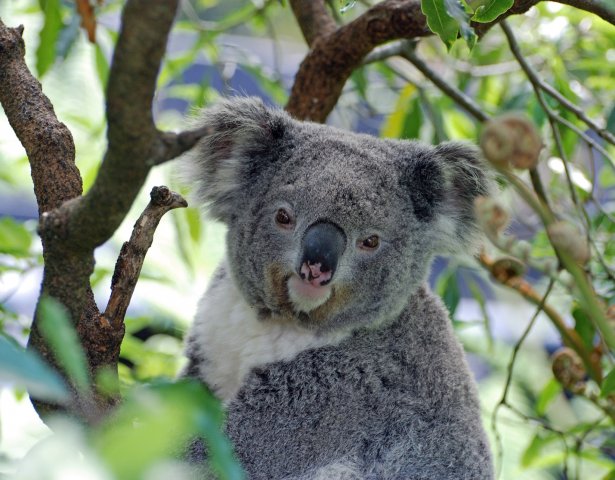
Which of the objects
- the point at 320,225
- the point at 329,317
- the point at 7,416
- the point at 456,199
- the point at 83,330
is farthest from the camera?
the point at 7,416

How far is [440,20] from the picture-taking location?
5.37ft

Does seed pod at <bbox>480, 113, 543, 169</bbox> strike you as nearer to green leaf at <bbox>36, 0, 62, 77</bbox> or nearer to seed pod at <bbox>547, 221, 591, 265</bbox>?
seed pod at <bbox>547, 221, 591, 265</bbox>

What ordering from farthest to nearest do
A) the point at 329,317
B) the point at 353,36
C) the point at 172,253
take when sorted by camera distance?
the point at 172,253
the point at 353,36
the point at 329,317

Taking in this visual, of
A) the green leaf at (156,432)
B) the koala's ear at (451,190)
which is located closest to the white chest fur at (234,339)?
the koala's ear at (451,190)

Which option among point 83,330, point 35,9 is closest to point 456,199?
point 83,330

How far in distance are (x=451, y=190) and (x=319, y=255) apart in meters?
0.60

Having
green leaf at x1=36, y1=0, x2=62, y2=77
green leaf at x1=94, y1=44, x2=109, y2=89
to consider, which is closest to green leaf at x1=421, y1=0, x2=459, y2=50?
green leaf at x1=36, y1=0, x2=62, y2=77

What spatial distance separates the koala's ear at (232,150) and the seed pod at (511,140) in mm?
1368

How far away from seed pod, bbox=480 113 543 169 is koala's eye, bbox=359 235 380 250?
1130 mm

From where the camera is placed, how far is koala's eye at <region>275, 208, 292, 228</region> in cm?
212

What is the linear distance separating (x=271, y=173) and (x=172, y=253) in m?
3.68

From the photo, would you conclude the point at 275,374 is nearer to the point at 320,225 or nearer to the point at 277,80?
the point at 320,225

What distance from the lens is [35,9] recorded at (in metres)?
3.65

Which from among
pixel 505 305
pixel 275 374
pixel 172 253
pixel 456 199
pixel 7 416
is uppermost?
pixel 456 199
